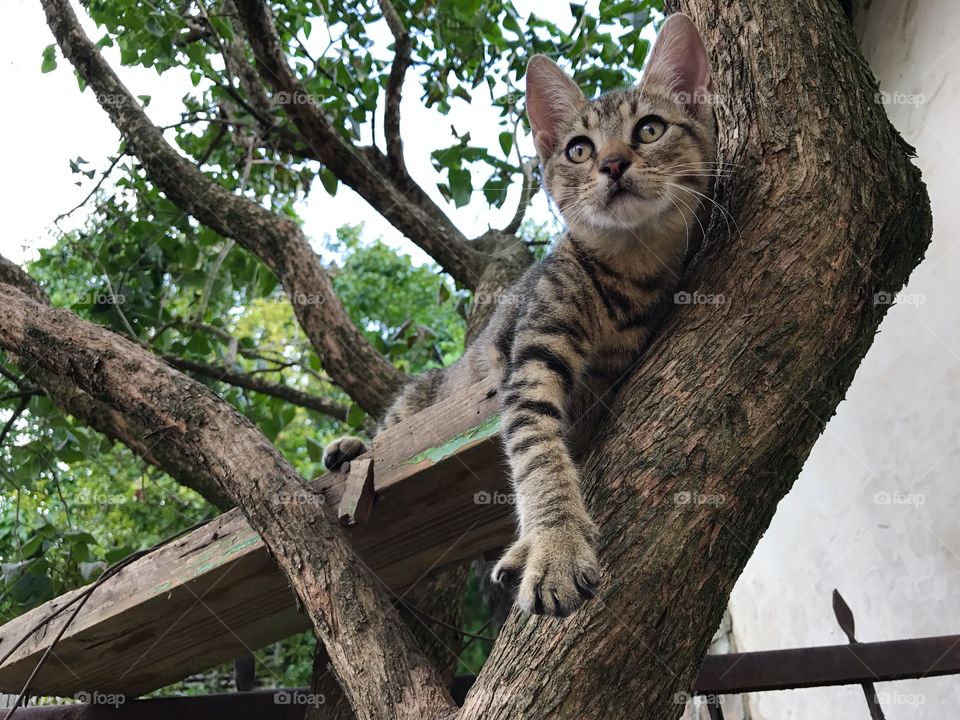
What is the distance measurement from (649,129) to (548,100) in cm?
44

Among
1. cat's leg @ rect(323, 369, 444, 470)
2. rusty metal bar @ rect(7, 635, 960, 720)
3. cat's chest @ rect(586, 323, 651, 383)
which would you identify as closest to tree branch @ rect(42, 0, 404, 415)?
cat's leg @ rect(323, 369, 444, 470)

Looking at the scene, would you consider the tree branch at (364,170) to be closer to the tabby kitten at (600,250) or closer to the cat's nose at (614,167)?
the tabby kitten at (600,250)

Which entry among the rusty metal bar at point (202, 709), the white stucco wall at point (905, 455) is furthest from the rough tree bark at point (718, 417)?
the white stucco wall at point (905, 455)

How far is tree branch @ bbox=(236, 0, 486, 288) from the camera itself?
10.5ft

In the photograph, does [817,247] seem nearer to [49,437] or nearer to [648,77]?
[648,77]

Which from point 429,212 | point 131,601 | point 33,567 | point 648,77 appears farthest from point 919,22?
point 33,567

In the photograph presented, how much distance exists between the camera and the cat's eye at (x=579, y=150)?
8.23 ft

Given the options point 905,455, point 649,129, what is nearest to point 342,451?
point 649,129

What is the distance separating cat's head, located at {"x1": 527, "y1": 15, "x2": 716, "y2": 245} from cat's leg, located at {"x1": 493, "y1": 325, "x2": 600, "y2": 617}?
41 cm

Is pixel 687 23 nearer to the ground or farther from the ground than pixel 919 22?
nearer to the ground

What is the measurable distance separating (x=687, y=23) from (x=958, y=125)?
107 cm

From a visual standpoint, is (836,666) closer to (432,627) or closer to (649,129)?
(432,627)

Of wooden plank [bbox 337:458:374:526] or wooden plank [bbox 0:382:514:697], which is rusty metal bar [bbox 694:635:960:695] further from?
wooden plank [bbox 337:458:374:526]

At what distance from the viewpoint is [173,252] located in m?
3.84
